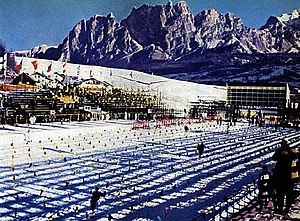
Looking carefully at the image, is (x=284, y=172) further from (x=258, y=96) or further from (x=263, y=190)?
(x=258, y=96)

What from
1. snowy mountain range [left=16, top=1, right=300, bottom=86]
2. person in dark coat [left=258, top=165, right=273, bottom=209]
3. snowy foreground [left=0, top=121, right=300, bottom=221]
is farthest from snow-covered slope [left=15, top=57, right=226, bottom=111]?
snowy mountain range [left=16, top=1, right=300, bottom=86]

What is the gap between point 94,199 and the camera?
4262 millimetres

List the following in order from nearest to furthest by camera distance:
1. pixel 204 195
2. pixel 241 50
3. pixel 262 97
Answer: pixel 204 195, pixel 262 97, pixel 241 50

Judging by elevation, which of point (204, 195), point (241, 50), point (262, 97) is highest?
point (241, 50)

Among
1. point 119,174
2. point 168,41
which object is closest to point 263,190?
point 119,174

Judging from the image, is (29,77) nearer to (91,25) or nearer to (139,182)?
(139,182)

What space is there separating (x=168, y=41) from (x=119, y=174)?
257 ft

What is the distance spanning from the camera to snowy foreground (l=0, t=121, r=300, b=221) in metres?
4.35

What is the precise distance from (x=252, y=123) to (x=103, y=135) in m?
9.87

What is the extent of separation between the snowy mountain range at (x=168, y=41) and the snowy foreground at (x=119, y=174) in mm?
56635

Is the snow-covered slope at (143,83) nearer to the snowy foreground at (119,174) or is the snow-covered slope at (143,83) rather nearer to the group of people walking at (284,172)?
the snowy foreground at (119,174)

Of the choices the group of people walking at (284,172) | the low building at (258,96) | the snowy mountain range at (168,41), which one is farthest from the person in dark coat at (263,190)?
the snowy mountain range at (168,41)

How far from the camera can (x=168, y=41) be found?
82812mm

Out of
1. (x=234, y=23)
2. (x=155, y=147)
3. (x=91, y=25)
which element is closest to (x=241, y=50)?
(x=234, y=23)
